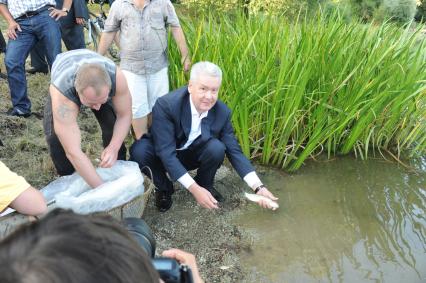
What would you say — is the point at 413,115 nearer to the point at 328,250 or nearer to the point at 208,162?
the point at 328,250

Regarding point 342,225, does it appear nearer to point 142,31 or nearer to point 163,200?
point 163,200

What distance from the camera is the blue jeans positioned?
344cm

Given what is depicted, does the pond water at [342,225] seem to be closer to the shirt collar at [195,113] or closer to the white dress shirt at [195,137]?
the white dress shirt at [195,137]

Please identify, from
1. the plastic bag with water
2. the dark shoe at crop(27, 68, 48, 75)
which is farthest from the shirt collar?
the dark shoe at crop(27, 68, 48, 75)

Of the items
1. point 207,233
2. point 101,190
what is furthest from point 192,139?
point 101,190

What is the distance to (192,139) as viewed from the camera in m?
2.61

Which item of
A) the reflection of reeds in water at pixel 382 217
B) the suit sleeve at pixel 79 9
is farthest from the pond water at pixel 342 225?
the suit sleeve at pixel 79 9

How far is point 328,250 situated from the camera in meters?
2.46

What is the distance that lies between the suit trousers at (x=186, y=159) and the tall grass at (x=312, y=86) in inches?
18.0

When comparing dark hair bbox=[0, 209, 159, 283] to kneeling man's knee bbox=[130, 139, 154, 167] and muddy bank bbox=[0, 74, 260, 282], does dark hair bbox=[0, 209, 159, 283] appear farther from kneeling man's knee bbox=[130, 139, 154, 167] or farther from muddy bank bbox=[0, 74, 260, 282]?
kneeling man's knee bbox=[130, 139, 154, 167]

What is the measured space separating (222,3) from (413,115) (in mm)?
5775

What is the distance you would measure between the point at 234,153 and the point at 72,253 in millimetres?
2085

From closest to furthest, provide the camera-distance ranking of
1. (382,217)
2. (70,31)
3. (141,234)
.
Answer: (141,234) → (382,217) → (70,31)

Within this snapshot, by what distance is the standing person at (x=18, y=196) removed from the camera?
5.82ft
